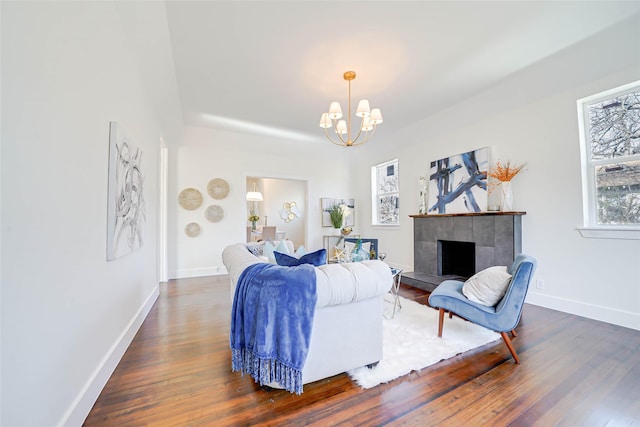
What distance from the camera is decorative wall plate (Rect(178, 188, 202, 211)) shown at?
5.25 meters

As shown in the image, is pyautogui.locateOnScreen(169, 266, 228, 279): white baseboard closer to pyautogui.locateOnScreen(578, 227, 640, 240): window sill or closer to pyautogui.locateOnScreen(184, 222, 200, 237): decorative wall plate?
pyautogui.locateOnScreen(184, 222, 200, 237): decorative wall plate

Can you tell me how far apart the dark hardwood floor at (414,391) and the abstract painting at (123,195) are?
95 centimetres

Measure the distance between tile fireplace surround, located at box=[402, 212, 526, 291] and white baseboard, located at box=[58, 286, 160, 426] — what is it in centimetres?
374

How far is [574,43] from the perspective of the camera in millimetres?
2740

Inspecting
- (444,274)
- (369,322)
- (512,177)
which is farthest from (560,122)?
(369,322)

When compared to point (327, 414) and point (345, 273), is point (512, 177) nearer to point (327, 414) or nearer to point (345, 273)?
point (345, 273)

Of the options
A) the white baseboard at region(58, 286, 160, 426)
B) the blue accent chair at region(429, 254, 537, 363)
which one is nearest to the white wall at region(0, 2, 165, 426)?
the white baseboard at region(58, 286, 160, 426)

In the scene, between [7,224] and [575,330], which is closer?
[7,224]

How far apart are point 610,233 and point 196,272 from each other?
615 cm

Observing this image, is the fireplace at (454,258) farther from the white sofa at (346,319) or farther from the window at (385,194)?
the white sofa at (346,319)

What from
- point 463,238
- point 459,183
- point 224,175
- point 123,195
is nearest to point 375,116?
point 459,183

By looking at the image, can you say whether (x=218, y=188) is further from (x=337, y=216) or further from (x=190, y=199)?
(x=337, y=216)

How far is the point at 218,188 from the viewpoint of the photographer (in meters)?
5.54

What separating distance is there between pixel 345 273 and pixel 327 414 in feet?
2.60
